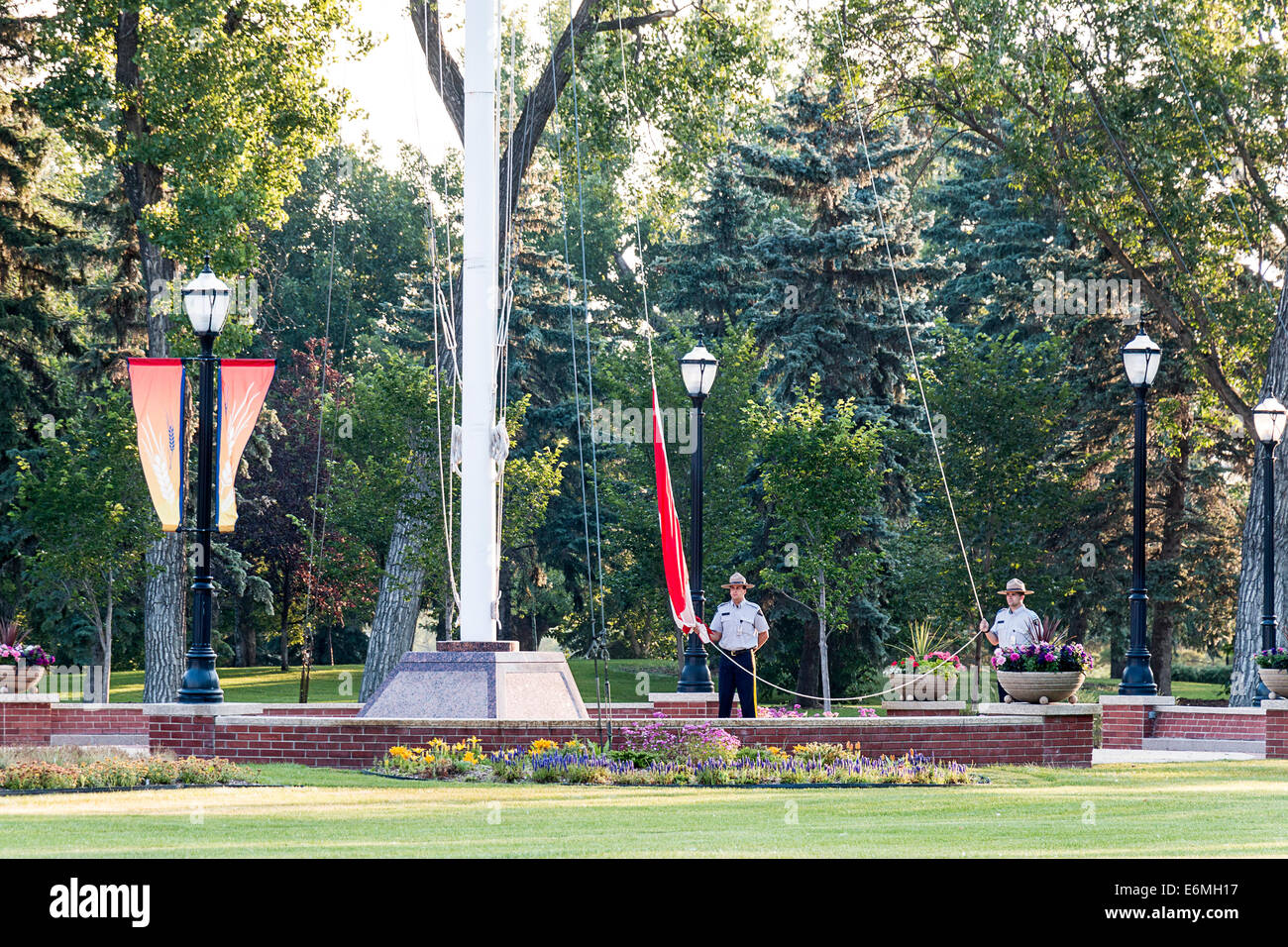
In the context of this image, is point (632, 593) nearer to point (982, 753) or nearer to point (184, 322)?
point (184, 322)

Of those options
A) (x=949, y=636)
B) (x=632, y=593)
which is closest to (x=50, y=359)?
(x=632, y=593)

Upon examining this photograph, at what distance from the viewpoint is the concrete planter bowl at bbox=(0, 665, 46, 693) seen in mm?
22234

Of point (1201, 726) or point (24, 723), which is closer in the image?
point (24, 723)

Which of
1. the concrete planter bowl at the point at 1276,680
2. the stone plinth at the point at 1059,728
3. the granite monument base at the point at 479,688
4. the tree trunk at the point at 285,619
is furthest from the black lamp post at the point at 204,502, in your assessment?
the tree trunk at the point at 285,619

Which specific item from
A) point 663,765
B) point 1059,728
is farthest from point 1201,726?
point 663,765

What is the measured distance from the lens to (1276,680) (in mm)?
21781

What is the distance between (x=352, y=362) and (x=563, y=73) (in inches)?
1019

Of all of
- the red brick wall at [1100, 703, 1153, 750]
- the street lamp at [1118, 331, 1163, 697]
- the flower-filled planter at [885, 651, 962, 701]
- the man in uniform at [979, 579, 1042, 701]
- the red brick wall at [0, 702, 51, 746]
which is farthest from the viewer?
Result: the red brick wall at [1100, 703, 1153, 750]

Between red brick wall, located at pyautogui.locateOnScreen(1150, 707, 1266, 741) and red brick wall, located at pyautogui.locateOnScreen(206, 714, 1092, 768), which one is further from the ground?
red brick wall, located at pyautogui.locateOnScreen(206, 714, 1092, 768)

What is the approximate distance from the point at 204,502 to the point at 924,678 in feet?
31.8

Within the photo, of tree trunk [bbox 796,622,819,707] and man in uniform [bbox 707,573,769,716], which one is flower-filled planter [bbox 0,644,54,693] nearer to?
man in uniform [bbox 707,573,769,716]

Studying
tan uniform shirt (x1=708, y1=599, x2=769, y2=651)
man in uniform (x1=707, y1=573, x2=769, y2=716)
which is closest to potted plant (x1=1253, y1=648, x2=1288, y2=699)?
man in uniform (x1=707, y1=573, x2=769, y2=716)

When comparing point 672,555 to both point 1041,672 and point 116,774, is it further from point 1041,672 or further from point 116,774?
point 116,774

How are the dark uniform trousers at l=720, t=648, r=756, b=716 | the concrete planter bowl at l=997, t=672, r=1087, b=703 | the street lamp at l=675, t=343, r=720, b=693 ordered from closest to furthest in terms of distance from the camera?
the concrete planter bowl at l=997, t=672, r=1087, b=703, the dark uniform trousers at l=720, t=648, r=756, b=716, the street lamp at l=675, t=343, r=720, b=693
